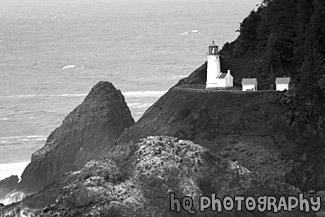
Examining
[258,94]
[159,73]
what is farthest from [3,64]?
[258,94]

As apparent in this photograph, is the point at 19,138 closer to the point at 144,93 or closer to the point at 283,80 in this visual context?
the point at 144,93

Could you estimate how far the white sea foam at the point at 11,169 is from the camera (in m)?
83.9

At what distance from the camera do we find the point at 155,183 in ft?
190

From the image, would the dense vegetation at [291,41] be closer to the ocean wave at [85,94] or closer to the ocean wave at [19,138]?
the ocean wave at [19,138]

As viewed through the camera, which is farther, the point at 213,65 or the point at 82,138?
the point at 82,138

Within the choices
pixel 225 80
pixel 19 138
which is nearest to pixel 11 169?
pixel 19 138

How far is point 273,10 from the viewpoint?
78750mm

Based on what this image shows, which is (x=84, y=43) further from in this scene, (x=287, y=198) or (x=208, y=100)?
(x=287, y=198)

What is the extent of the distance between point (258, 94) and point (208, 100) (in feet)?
10.5

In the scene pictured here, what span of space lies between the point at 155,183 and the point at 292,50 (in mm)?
19963

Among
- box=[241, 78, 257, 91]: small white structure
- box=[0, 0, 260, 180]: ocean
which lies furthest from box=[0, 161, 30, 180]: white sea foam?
box=[241, 78, 257, 91]: small white structure

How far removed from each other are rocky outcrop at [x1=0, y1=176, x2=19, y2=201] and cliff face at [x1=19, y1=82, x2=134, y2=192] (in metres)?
1.50

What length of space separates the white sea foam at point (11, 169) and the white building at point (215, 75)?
60.6 ft

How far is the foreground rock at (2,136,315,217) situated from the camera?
56.5m
